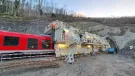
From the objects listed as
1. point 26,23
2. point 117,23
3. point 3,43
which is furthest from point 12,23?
point 117,23

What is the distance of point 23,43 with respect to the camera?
1288cm

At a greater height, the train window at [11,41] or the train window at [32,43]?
the train window at [11,41]

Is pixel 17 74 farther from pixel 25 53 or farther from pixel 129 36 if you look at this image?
pixel 129 36

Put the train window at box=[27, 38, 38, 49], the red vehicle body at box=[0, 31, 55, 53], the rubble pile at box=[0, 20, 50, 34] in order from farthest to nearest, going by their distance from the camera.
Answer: the rubble pile at box=[0, 20, 50, 34] → the train window at box=[27, 38, 38, 49] → the red vehicle body at box=[0, 31, 55, 53]

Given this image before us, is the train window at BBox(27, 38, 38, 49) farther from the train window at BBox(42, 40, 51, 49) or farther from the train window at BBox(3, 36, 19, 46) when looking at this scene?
the train window at BBox(3, 36, 19, 46)

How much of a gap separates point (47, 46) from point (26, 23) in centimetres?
1561

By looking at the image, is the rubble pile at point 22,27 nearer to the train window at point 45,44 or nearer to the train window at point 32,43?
the train window at point 45,44

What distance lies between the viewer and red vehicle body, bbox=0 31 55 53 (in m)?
11.6

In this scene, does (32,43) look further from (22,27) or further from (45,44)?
(22,27)

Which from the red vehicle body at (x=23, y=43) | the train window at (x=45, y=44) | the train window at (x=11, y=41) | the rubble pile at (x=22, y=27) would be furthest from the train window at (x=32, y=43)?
the rubble pile at (x=22, y=27)

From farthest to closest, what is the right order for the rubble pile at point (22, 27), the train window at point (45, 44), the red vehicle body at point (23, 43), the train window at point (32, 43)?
the rubble pile at point (22, 27) < the train window at point (45, 44) < the train window at point (32, 43) < the red vehicle body at point (23, 43)

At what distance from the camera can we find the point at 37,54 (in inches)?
551

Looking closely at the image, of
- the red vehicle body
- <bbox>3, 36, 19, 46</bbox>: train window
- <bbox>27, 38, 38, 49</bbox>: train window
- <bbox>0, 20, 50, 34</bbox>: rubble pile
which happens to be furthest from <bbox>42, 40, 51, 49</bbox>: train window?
<bbox>0, 20, 50, 34</bbox>: rubble pile

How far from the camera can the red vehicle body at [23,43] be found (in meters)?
11.6
